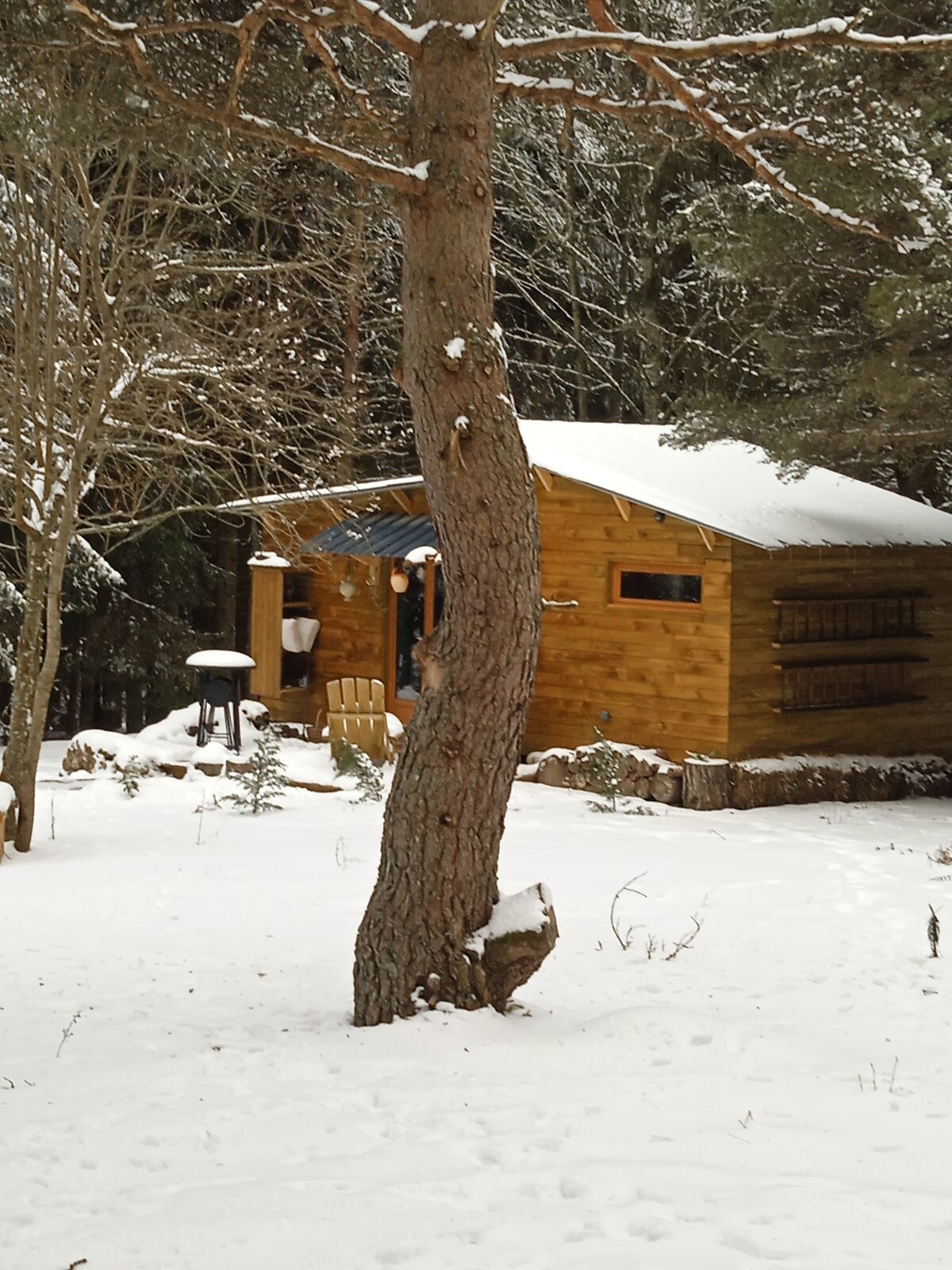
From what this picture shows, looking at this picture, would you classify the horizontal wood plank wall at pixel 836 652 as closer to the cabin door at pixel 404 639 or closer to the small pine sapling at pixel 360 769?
the small pine sapling at pixel 360 769

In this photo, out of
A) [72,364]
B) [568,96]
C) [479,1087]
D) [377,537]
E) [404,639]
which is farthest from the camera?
[404,639]

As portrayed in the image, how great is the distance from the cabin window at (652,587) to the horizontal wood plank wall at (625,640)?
7cm

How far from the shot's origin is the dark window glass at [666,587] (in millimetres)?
13609

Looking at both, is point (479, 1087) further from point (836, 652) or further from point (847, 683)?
point (847, 683)

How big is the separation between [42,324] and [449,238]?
7263 millimetres

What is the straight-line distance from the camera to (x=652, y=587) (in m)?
13.8

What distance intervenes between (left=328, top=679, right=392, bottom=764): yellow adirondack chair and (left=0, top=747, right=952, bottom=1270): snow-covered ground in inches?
203

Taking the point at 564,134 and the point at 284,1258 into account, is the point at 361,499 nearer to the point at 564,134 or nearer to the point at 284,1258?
the point at 564,134

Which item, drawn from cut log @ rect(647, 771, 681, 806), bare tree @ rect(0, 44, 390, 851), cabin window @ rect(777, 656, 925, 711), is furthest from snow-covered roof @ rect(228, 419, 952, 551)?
cut log @ rect(647, 771, 681, 806)

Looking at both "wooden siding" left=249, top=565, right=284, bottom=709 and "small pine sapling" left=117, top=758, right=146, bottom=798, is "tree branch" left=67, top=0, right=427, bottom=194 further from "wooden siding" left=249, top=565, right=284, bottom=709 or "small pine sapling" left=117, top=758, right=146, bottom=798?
"wooden siding" left=249, top=565, right=284, bottom=709

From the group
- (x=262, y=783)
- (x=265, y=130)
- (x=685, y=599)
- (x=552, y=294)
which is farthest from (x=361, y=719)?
(x=552, y=294)

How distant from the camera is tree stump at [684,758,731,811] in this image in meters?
12.9

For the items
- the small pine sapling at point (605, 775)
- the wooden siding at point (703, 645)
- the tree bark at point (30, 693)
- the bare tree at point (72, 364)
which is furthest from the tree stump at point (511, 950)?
the wooden siding at point (703, 645)

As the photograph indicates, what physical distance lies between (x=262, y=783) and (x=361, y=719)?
105 inches
